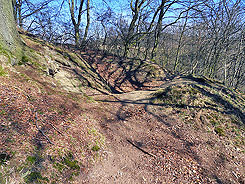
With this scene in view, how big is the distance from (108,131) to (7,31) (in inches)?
211

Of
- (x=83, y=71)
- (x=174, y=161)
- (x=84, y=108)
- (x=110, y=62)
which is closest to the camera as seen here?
(x=174, y=161)

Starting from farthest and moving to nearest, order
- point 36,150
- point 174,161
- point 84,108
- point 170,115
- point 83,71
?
point 83,71
point 170,115
point 84,108
point 174,161
point 36,150

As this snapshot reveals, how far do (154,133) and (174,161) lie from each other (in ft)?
4.39

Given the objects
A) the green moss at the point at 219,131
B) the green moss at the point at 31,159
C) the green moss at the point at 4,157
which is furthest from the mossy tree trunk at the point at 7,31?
the green moss at the point at 219,131

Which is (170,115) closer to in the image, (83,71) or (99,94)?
(99,94)

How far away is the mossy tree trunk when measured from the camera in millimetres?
4574

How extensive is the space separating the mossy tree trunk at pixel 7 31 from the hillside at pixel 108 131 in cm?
39

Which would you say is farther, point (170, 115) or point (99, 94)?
point (99, 94)

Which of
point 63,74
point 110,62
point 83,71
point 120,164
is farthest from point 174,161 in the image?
point 110,62

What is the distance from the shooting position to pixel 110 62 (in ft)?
A: 40.9

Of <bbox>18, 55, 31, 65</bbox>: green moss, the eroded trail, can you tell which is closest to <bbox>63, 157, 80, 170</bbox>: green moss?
the eroded trail

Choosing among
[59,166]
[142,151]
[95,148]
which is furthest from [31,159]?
[142,151]

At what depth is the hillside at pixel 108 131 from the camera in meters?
2.97

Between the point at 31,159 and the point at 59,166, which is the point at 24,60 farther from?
the point at 59,166
